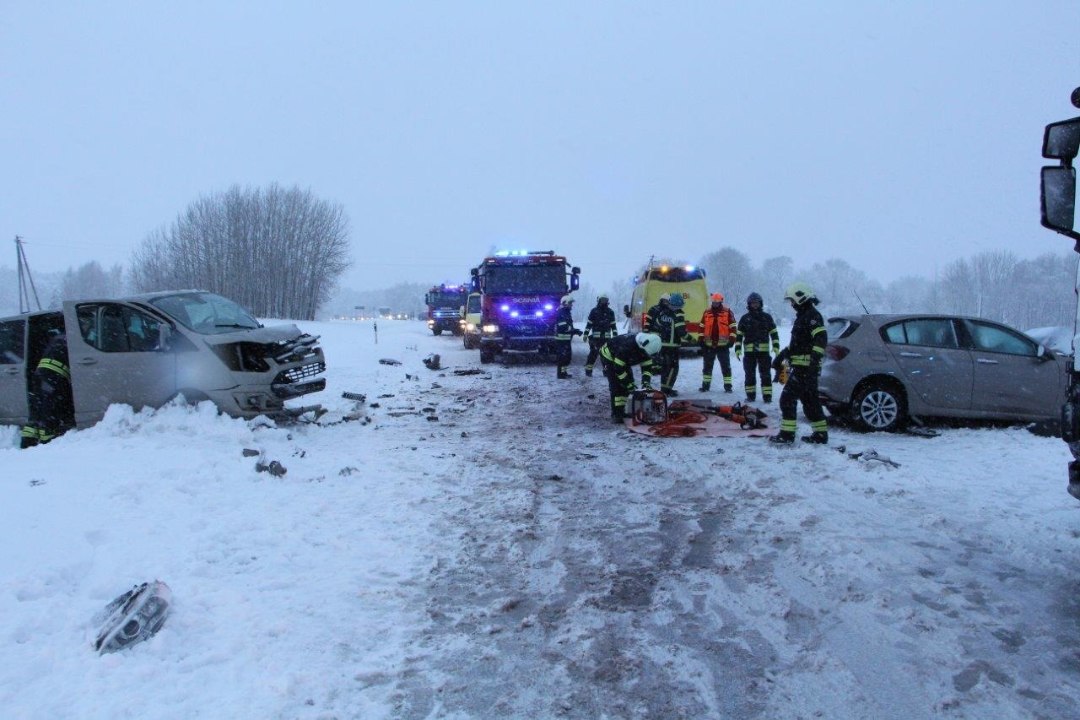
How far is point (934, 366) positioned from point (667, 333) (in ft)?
15.3

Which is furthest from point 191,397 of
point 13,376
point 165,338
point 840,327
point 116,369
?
point 840,327

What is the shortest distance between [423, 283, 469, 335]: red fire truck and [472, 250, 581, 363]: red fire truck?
741 inches

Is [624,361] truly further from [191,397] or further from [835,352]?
[191,397]

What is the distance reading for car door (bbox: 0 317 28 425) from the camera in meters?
8.49

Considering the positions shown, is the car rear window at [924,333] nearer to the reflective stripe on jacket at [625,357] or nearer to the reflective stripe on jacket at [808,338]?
the reflective stripe on jacket at [808,338]

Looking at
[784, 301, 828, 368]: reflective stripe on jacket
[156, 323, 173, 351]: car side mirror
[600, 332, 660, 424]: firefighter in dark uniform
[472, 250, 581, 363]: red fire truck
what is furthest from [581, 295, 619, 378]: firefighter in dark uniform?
[156, 323, 173, 351]: car side mirror

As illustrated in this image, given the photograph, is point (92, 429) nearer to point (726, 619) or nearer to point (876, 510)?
point (726, 619)

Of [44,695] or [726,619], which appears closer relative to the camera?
[44,695]

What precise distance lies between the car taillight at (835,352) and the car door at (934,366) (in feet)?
1.69

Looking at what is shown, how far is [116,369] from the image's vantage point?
7.84 m

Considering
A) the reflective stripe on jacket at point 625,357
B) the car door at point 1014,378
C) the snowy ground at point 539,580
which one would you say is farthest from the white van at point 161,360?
the car door at point 1014,378

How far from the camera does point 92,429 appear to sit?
7.41 meters

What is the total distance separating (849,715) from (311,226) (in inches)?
2508

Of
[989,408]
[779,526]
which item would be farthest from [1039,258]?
[779,526]
